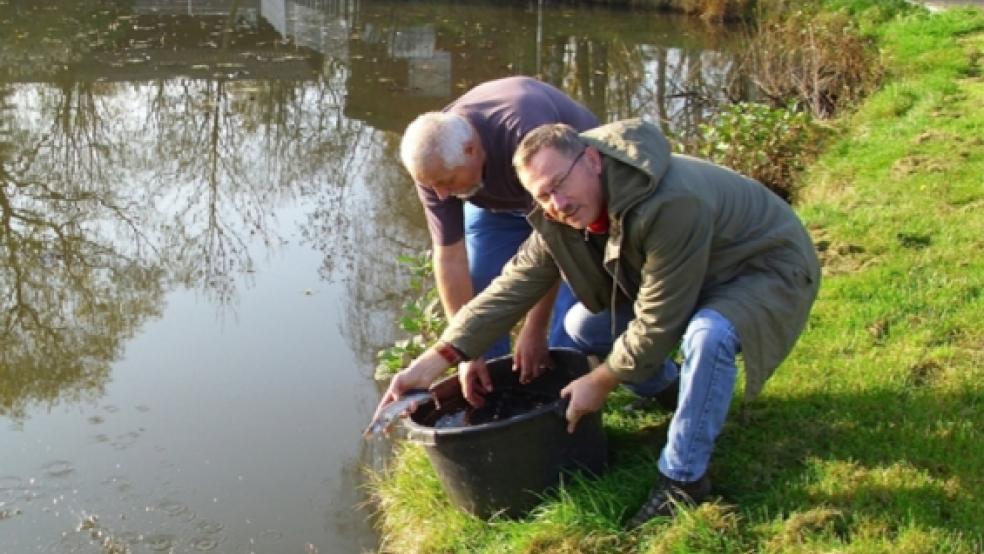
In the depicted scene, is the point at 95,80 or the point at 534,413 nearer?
the point at 534,413

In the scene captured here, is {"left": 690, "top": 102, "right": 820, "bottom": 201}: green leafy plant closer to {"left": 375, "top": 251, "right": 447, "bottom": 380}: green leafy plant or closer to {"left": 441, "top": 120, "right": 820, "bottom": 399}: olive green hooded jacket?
{"left": 375, "top": 251, "right": 447, "bottom": 380}: green leafy plant

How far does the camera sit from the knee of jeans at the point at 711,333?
3.10 m

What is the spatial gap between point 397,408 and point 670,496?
94cm

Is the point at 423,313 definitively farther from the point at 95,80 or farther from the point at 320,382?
the point at 95,80

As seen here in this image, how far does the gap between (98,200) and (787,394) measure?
636 cm

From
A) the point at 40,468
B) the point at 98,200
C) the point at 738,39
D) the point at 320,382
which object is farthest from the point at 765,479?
the point at 738,39

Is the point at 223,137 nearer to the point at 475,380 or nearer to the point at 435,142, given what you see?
the point at 475,380

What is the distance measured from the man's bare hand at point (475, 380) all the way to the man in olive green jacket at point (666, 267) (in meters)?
0.26

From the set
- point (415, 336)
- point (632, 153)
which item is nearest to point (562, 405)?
point (632, 153)

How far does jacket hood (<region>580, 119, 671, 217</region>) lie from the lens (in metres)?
2.95

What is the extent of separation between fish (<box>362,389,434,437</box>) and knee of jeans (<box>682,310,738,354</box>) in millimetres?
1015

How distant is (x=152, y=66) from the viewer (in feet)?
45.3

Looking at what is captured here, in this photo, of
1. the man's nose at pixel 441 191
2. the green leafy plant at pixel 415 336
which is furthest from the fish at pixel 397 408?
the green leafy plant at pixel 415 336

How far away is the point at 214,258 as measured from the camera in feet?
24.6
